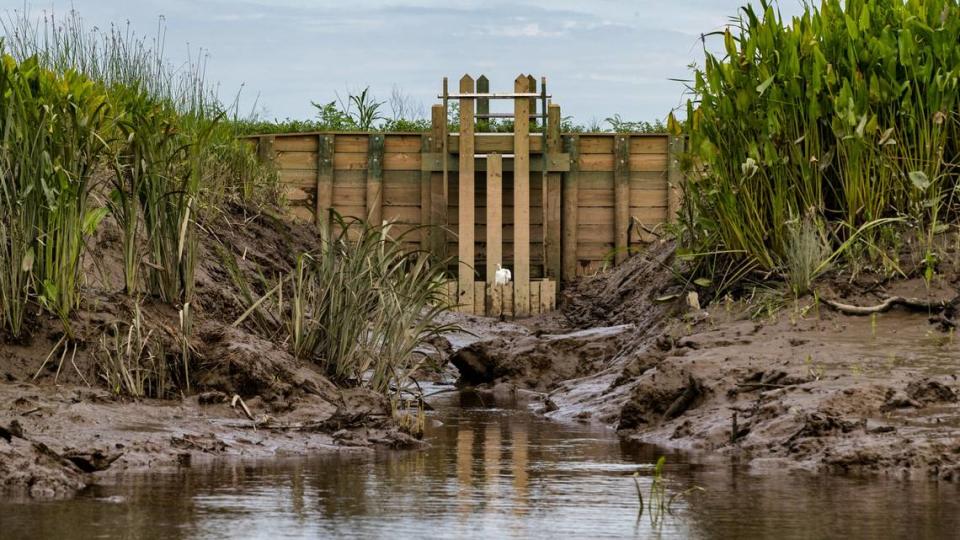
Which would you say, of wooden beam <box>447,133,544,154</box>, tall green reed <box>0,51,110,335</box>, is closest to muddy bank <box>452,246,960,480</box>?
tall green reed <box>0,51,110,335</box>

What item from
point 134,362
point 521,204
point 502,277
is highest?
point 521,204

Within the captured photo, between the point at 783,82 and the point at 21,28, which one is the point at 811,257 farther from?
the point at 21,28

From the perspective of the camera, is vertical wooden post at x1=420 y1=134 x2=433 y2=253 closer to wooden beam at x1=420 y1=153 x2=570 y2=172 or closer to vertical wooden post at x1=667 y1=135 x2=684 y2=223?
wooden beam at x1=420 y1=153 x2=570 y2=172

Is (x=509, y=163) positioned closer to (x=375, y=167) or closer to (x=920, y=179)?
(x=375, y=167)

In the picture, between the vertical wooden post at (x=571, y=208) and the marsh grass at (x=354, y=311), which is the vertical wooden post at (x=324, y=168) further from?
the marsh grass at (x=354, y=311)

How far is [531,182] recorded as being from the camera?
20688 mm

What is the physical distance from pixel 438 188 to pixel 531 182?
1.33 meters

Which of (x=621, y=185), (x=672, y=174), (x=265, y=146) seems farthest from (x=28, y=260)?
(x=672, y=174)

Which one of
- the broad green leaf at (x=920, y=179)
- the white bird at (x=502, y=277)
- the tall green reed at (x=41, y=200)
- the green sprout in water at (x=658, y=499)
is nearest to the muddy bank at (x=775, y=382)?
the broad green leaf at (x=920, y=179)

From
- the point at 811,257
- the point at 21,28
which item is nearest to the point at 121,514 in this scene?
the point at 811,257

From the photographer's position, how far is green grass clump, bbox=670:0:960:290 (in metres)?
10.3

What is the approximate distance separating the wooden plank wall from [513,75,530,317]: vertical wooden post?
39 cm

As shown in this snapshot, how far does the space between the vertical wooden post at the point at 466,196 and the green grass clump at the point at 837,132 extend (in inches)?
350

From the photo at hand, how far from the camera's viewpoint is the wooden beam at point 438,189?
802 inches
